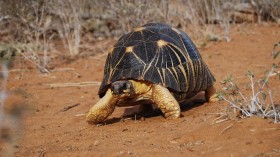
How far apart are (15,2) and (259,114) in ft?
21.9

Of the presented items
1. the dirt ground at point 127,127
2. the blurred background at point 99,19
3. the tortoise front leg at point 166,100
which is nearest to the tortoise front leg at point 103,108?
the dirt ground at point 127,127

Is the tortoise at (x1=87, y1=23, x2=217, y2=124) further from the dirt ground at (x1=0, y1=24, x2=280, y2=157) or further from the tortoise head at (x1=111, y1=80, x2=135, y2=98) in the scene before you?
the dirt ground at (x1=0, y1=24, x2=280, y2=157)

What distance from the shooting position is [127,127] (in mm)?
4477

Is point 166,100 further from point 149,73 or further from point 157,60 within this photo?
point 157,60

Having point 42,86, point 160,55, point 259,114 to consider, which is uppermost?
point 160,55

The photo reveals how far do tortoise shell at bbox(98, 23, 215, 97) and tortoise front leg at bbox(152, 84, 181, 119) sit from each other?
6cm

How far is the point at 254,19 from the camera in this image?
11.5m

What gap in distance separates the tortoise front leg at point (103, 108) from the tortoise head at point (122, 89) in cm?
18

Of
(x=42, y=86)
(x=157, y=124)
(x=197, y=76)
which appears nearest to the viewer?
(x=157, y=124)

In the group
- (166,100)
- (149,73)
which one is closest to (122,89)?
(149,73)

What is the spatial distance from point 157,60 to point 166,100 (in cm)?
41

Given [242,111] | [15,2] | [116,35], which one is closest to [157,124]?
[242,111]

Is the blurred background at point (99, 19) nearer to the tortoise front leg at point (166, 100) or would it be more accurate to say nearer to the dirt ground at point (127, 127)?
the dirt ground at point (127, 127)

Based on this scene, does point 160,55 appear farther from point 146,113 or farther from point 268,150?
point 268,150
